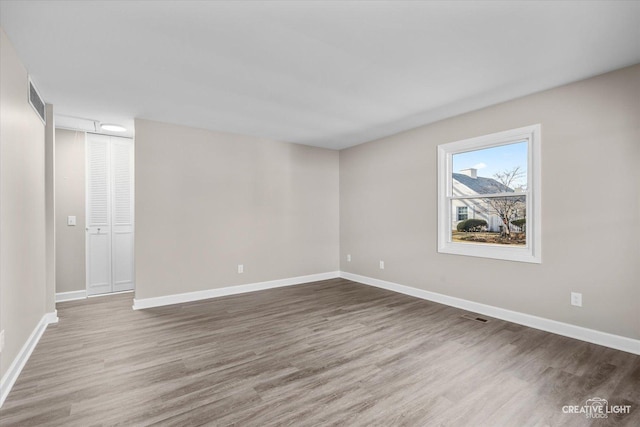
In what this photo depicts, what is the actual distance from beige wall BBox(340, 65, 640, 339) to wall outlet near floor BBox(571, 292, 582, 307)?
0.04 metres

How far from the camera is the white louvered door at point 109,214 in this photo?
4.69 meters

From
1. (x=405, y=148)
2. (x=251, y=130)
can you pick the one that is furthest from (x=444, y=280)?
(x=251, y=130)

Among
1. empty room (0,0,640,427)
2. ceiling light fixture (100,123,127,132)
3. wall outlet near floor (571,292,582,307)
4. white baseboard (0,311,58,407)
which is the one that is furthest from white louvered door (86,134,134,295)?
wall outlet near floor (571,292,582,307)

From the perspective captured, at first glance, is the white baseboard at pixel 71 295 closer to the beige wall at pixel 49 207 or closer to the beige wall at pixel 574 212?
the beige wall at pixel 49 207

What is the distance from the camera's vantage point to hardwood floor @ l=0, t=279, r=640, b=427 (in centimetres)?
185

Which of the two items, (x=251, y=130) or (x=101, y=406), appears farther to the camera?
(x=251, y=130)

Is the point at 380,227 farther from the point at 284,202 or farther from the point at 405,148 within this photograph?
the point at 284,202

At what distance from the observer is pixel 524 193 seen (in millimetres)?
3377

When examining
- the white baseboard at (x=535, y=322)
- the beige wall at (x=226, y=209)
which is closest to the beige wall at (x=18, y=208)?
the beige wall at (x=226, y=209)

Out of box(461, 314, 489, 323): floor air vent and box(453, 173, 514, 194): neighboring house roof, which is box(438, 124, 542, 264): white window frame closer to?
box(453, 173, 514, 194): neighboring house roof

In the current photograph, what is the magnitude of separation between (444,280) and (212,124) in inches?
153

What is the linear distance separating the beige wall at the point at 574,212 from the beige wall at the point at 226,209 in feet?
6.91

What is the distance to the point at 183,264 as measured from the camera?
4266mm

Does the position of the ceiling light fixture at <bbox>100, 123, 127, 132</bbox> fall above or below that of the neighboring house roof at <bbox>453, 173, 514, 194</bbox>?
above
